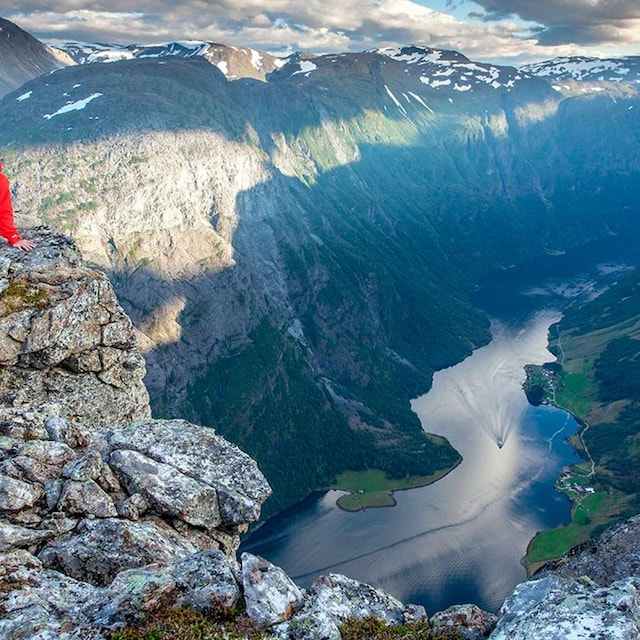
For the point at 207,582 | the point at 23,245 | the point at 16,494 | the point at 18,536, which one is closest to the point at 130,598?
the point at 207,582

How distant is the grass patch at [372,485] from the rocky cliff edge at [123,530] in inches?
6184

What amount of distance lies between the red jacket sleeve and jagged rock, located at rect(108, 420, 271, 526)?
13312 millimetres

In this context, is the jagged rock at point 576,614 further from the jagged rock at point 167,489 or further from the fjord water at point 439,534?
the fjord water at point 439,534

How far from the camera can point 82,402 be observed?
32906mm

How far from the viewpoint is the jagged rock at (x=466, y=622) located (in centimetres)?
1956

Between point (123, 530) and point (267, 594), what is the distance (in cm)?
651

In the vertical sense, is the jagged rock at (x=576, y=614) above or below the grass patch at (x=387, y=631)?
above

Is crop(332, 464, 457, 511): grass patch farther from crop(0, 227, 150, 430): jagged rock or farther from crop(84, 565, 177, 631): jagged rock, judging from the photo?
crop(84, 565, 177, 631): jagged rock

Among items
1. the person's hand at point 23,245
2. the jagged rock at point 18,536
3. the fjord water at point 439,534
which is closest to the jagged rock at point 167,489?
the jagged rock at point 18,536

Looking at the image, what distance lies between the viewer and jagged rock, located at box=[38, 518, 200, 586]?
2100cm

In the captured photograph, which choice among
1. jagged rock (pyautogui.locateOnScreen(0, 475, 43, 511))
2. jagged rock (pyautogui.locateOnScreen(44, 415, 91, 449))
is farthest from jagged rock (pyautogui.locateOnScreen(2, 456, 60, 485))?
jagged rock (pyautogui.locateOnScreen(44, 415, 91, 449))

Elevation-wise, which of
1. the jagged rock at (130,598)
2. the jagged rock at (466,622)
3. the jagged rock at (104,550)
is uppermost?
the jagged rock at (130,598)

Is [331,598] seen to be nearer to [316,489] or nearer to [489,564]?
[489,564]

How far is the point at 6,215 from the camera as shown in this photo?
103ft
